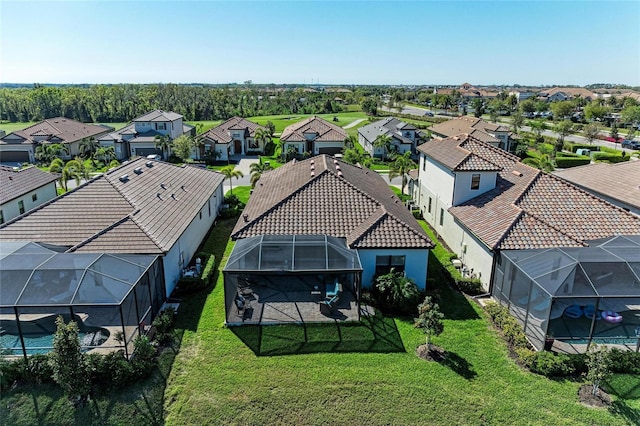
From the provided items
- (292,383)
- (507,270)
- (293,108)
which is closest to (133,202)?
(292,383)

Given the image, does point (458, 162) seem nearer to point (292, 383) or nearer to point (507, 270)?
point (507, 270)

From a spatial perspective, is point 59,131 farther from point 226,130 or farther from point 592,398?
point 592,398

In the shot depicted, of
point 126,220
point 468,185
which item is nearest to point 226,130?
point 126,220

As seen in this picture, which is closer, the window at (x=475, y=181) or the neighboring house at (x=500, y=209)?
the neighboring house at (x=500, y=209)

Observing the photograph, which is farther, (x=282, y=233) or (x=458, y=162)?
(x=458, y=162)

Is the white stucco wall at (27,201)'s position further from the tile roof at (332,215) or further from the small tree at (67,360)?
the small tree at (67,360)

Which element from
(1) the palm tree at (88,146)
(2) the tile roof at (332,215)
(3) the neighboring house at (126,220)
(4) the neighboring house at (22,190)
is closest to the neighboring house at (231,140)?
(1) the palm tree at (88,146)

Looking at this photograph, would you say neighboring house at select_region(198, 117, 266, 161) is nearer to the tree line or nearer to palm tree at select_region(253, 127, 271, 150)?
palm tree at select_region(253, 127, 271, 150)
